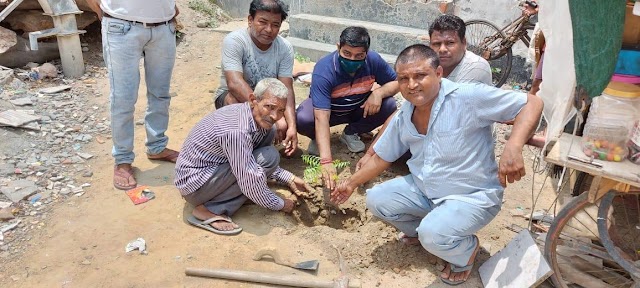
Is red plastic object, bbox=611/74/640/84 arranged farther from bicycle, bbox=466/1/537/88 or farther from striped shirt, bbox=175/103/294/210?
bicycle, bbox=466/1/537/88

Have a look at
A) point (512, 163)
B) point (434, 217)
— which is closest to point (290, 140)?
point (434, 217)

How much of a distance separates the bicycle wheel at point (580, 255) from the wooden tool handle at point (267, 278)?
1.17m

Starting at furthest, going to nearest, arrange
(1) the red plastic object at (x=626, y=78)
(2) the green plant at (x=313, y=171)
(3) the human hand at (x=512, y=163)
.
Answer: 1. (2) the green plant at (x=313, y=171)
2. (3) the human hand at (x=512, y=163)
3. (1) the red plastic object at (x=626, y=78)

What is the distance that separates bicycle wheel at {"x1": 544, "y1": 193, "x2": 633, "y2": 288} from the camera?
9.05 ft

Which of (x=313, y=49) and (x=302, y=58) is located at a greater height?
(x=313, y=49)

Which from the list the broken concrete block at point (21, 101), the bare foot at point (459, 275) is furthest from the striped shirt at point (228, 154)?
the broken concrete block at point (21, 101)

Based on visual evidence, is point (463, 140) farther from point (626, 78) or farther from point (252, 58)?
point (252, 58)

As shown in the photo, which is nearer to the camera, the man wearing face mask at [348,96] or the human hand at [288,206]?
the human hand at [288,206]

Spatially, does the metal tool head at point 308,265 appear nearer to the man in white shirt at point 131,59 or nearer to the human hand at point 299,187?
the human hand at point 299,187

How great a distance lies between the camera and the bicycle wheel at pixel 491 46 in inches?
259

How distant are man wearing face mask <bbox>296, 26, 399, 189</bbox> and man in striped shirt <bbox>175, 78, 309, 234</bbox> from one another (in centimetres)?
58

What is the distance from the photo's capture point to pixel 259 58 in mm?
4266

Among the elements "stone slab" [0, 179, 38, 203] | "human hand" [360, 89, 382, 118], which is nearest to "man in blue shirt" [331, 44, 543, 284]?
"human hand" [360, 89, 382, 118]

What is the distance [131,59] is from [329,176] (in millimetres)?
1786
